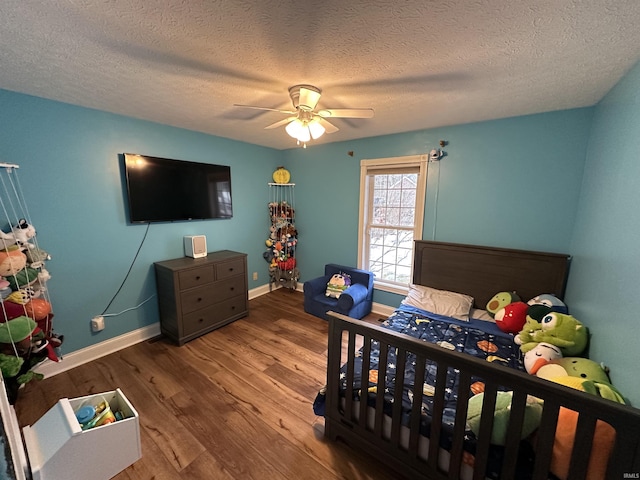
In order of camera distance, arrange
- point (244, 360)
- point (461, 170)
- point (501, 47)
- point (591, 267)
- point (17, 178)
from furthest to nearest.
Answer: point (461, 170), point (244, 360), point (17, 178), point (591, 267), point (501, 47)

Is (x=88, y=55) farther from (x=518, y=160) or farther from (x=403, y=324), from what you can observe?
(x=518, y=160)

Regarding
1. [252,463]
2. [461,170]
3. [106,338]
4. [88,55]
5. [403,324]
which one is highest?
[88,55]

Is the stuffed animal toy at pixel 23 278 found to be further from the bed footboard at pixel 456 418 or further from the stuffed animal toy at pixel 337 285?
the stuffed animal toy at pixel 337 285

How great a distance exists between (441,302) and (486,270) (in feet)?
1.82

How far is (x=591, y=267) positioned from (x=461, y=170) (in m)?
1.35

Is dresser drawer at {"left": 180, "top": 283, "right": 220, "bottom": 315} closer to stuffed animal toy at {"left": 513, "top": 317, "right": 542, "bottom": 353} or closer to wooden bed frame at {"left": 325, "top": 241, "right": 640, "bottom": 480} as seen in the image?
wooden bed frame at {"left": 325, "top": 241, "right": 640, "bottom": 480}

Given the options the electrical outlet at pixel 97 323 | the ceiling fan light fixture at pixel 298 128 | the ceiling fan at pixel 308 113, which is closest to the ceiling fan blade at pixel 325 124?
the ceiling fan at pixel 308 113

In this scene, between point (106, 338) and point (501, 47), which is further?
point (106, 338)

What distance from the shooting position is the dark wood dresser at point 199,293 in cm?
251

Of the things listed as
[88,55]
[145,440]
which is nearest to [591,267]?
[145,440]

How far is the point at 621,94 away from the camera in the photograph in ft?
5.06

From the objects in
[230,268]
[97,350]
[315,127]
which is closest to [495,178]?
[315,127]

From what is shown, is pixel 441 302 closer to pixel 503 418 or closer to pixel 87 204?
pixel 503 418

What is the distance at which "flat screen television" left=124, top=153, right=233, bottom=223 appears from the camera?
2.44 meters
